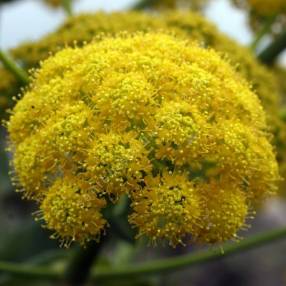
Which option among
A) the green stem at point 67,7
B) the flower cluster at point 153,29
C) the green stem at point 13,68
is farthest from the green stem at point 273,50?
the green stem at point 13,68

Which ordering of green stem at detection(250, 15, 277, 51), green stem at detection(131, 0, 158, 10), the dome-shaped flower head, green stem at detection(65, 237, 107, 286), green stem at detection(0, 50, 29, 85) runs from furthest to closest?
green stem at detection(131, 0, 158, 10) → green stem at detection(250, 15, 277, 51) → green stem at detection(65, 237, 107, 286) → green stem at detection(0, 50, 29, 85) → the dome-shaped flower head

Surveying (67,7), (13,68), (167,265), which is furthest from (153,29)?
(167,265)

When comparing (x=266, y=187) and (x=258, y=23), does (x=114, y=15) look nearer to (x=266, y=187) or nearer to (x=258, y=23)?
(x=258, y=23)

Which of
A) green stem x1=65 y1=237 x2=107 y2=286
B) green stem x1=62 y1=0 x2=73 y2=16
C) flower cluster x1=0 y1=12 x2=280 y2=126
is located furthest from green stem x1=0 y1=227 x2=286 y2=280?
green stem x1=62 y1=0 x2=73 y2=16

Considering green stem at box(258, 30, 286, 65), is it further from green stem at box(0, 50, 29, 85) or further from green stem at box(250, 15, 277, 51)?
green stem at box(0, 50, 29, 85)

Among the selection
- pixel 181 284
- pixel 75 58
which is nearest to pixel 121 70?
pixel 75 58

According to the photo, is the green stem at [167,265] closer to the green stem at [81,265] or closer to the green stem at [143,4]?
the green stem at [81,265]
